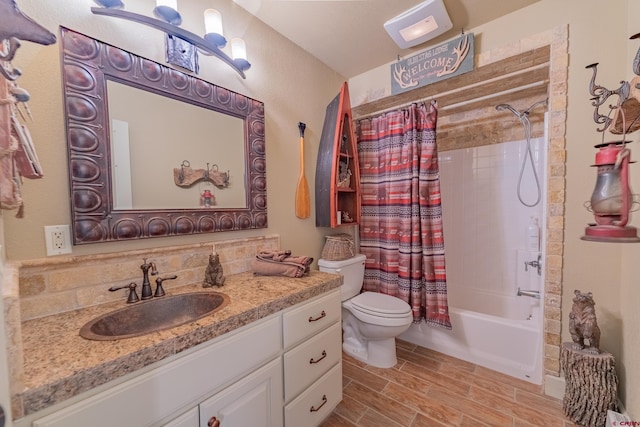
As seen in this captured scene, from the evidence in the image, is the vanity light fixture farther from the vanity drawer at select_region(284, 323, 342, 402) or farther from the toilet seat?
the toilet seat

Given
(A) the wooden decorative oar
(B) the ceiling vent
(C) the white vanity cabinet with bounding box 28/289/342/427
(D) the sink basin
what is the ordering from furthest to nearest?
1. (A) the wooden decorative oar
2. (B) the ceiling vent
3. (D) the sink basin
4. (C) the white vanity cabinet with bounding box 28/289/342/427

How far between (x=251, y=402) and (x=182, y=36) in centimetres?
164

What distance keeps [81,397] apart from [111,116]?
1017mm

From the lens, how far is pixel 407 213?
204 centimetres

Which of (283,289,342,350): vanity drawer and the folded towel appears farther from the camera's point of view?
the folded towel

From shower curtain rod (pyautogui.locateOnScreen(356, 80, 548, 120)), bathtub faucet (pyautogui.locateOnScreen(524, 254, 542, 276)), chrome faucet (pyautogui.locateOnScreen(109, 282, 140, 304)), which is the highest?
shower curtain rod (pyautogui.locateOnScreen(356, 80, 548, 120))

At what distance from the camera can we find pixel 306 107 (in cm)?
196

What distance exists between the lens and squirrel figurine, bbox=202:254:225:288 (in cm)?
125

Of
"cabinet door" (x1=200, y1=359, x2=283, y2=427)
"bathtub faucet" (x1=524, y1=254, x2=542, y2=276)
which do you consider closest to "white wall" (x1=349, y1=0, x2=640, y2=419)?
"bathtub faucet" (x1=524, y1=254, x2=542, y2=276)

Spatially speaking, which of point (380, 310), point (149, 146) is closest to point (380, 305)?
point (380, 310)

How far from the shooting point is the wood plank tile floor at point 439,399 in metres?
1.38

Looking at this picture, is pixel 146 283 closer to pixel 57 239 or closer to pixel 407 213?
pixel 57 239

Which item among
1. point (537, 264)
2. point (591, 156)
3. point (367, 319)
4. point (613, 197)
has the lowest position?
point (367, 319)

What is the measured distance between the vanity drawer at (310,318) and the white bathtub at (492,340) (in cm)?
116
